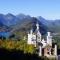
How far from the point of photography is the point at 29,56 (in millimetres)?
5766

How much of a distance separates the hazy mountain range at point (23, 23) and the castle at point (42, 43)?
0.57 feet

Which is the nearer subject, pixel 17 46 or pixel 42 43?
pixel 17 46

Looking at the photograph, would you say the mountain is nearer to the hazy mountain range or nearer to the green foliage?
the hazy mountain range

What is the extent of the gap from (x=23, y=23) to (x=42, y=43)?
63 centimetres

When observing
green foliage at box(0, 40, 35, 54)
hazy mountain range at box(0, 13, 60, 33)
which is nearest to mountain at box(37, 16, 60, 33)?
hazy mountain range at box(0, 13, 60, 33)

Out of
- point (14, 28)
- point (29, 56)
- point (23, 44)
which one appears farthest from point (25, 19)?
point (29, 56)

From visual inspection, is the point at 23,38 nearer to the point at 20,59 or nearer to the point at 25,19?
the point at 25,19

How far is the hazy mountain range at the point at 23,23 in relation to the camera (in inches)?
267

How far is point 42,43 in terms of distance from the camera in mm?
6691

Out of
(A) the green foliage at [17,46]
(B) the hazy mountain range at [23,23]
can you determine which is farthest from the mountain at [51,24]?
(A) the green foliage at [17,46]

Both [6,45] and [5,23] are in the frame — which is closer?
[6,45]

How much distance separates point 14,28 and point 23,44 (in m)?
0.80

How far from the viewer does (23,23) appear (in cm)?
682

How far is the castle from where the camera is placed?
6.50 m
